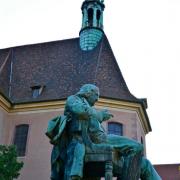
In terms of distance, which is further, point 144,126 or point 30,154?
point 144,126

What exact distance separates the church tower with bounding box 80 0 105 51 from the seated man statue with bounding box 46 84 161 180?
2218 centimetres

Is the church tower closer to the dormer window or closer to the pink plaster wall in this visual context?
the dormer window

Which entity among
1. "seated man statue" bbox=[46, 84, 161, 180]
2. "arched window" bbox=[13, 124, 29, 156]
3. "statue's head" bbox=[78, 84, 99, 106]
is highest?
"arched window" bbox=[13, 124, 29, 156]

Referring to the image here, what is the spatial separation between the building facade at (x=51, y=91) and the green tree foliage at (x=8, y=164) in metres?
6.91

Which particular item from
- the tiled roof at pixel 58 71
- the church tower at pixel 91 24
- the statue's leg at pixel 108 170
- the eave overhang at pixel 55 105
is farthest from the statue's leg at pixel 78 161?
Answer: the church tower at pixel 91 24

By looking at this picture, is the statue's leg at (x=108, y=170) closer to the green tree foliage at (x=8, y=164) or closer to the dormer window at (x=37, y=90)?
the green tree foliage at (x=8, y=164)

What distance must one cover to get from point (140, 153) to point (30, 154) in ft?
58.2

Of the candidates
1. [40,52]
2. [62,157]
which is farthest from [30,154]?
[62,157]

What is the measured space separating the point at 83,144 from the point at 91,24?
24628 mm

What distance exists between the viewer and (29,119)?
23.1m

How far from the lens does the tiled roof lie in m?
23.3

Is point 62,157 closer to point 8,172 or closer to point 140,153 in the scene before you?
point 140,153

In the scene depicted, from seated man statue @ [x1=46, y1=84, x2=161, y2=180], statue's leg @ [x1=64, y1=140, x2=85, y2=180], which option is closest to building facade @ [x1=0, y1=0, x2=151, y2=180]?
seated man statue @ [x1=46, y1=84, x2=161, y2=180]

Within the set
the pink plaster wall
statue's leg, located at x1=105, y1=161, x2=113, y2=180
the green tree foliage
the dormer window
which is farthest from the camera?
the dormer window
